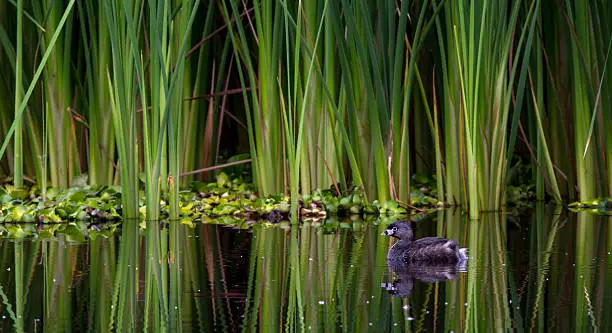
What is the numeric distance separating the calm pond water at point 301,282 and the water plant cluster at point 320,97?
2.83 feet

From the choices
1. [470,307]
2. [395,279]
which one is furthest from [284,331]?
[395,279]

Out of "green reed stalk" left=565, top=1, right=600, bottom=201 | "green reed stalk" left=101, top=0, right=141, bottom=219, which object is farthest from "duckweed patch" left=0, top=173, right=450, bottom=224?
"green reed stalk" left=565, top=1, right=600, bottom=201

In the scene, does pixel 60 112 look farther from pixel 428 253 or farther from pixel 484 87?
pixel 428 253

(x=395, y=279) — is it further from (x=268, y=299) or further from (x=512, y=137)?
(x=512, y=137)

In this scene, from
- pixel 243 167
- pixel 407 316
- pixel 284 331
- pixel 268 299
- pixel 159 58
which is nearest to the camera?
pixel 284 331

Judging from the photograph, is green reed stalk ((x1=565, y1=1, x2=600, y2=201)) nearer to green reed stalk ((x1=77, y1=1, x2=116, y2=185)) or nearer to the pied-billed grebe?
the pied-billed grebe

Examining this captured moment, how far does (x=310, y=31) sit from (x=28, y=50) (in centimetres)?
261

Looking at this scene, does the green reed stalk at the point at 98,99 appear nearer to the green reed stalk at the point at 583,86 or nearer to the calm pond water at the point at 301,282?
the calm pond water at the point at 301,282

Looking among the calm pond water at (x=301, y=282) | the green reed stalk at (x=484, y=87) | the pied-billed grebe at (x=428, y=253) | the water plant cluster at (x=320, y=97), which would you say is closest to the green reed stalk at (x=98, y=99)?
the water plant cluster at (x=320, y=97)

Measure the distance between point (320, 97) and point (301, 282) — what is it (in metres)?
4.11

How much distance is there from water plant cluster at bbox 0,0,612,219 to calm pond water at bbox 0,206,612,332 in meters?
0.86

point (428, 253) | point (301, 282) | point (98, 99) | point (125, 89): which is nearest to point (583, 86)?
point (428, 253)

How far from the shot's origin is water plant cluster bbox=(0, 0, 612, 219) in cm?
895

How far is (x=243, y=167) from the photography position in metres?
12.4
